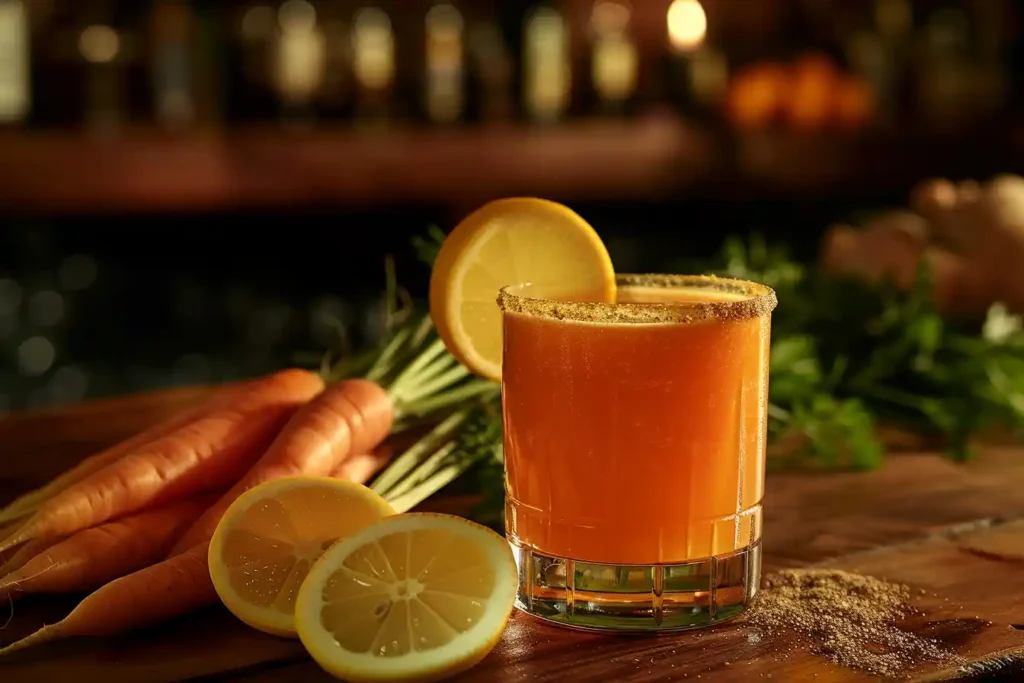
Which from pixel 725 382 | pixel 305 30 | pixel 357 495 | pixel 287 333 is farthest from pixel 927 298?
pixel 305 30

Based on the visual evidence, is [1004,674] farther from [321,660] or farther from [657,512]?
[321,660]

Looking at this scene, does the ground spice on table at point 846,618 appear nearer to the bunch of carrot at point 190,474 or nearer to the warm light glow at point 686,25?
the bunch of carrot at point 190,474

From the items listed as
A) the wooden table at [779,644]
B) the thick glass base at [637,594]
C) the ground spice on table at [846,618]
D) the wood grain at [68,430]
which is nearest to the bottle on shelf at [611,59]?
the wood grain at [68,430]

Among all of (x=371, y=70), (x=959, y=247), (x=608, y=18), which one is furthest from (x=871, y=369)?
(x=608, y=18)

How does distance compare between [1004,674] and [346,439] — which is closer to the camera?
[1004,674]

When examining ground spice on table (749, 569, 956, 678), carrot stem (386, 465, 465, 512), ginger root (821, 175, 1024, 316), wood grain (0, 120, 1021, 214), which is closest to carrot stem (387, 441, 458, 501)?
carrot stem (386, 465, 465, 512)

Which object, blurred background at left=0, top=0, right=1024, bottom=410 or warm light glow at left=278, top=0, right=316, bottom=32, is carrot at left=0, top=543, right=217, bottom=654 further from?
warm light glow at left=278, top=0, right=316, bottom=32

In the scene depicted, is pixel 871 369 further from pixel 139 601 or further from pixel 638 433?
pixel 139 601
